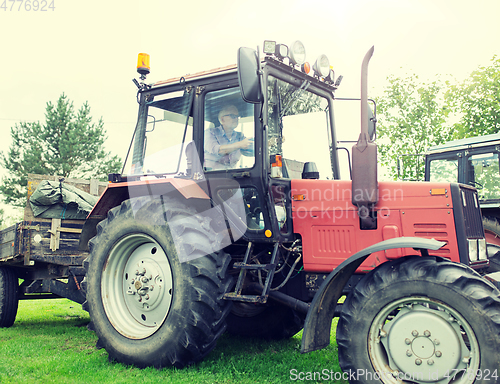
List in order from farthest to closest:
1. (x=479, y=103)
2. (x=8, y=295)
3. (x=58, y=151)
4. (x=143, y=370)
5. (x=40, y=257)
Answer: (x=58, y=151) → (x=479, y=103) → (x=8, y=295) → (x=40, y=257) → (x=143, y=370)

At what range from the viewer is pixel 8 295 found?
5.86m

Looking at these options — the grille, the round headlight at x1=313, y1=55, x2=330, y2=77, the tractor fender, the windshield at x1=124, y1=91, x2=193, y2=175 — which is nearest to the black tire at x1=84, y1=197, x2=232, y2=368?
the windshield at x1=124, y1=91, x2=193, y2=175

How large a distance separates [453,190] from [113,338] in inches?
124

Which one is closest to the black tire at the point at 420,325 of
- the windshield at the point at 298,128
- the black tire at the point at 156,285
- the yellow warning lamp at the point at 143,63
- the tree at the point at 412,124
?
the black tire at the point at 156,285

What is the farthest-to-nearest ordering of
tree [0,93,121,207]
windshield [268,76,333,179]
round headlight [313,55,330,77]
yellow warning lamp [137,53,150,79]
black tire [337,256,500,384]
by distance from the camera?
1. tree [0,93,121,207]
2. yellow warning lamp [137,53,150,79]
3. round headlight [313,55,330,77]
4. windshield [268,76,333,179]
5. black tire [337,256,500,384]

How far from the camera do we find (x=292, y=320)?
4.86 metres

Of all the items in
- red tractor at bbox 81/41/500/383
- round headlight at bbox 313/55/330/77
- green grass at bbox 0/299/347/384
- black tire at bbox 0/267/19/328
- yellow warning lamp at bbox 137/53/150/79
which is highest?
yellow warning lamp at bbox 137/53/150/79

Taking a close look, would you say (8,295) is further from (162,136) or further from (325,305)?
(325,305)

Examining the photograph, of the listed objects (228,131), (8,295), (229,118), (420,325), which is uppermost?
(229,118)

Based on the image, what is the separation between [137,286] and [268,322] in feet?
5.25

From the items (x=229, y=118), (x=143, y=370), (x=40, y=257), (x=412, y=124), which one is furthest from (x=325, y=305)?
(x=412, y=124)

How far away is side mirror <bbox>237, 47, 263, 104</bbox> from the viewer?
10.7ft

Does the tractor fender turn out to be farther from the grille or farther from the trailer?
the trailer

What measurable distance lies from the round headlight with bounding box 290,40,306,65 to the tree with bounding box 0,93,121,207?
2310 centimetres
